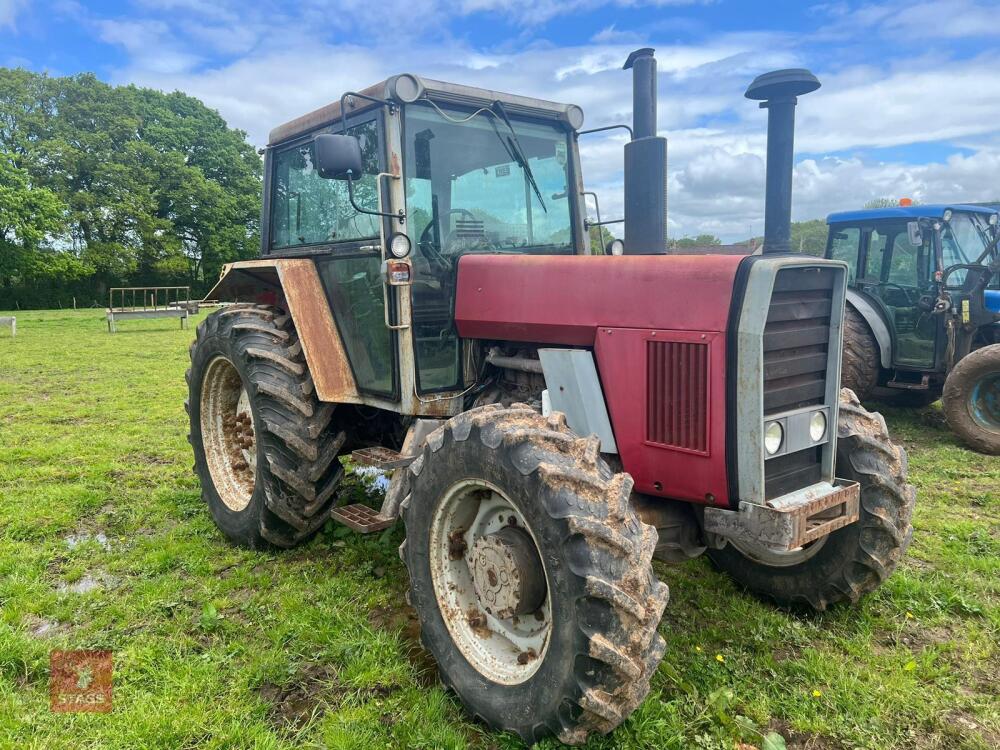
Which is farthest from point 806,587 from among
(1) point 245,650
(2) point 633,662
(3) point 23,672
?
(3) point 23,672

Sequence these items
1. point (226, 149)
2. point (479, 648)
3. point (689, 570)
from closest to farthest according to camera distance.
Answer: point (479, 648) → point (689, 570) → point (226, 149)

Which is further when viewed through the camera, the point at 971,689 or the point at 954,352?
the point at 954,352

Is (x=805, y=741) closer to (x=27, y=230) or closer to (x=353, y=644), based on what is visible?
(x=353, y=644)

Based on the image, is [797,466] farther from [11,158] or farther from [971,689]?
Result: [11,158]

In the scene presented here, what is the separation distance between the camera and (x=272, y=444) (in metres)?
3.86

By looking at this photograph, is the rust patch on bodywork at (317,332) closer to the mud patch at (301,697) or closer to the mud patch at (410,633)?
the mud patch at (410,633)

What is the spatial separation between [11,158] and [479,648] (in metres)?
31.7

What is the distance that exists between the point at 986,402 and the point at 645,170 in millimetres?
5606

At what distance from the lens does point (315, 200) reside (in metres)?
4.21

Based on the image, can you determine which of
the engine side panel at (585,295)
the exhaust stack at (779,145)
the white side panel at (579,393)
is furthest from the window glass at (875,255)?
the white side panel at (579,393)

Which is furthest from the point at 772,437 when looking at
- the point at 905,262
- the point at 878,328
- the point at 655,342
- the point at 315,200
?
the point at 905,262

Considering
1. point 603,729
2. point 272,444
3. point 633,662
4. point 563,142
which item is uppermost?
point 563,142

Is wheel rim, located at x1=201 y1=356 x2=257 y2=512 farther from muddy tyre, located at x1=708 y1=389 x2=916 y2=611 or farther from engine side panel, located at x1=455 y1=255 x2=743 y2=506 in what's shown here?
muddy tyre, located at x1=708 y1=389 x2=916 y2=611

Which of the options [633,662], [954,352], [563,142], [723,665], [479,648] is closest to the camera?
[633,662]
